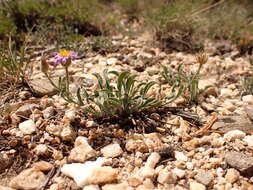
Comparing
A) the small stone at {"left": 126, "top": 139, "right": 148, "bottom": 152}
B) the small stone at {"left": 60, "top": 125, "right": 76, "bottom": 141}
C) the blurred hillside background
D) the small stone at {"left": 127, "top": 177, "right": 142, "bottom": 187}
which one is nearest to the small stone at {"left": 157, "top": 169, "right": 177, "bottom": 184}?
the small stone at {"left": 127, "top": 177, "right": 142, "bottom": 187}

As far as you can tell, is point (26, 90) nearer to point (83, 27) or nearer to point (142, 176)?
point (142, 176)

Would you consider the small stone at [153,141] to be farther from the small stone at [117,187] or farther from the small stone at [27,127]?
the small stone at [27,127]

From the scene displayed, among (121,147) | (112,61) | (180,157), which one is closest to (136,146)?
(121,147)

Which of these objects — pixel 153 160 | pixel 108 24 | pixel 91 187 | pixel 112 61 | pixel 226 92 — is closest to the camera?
pixel 91 187

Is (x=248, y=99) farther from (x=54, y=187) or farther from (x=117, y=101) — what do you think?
(x=54, y=187)

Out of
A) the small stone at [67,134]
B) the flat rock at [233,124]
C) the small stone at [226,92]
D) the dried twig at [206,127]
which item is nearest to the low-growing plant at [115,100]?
the small stone at [67,134]

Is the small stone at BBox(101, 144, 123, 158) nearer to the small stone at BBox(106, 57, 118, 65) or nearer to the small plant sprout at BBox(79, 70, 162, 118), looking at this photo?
the small plant sprout at BBox(79, 70, 162, 118)

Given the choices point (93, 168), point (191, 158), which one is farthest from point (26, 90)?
point (191, 158)
